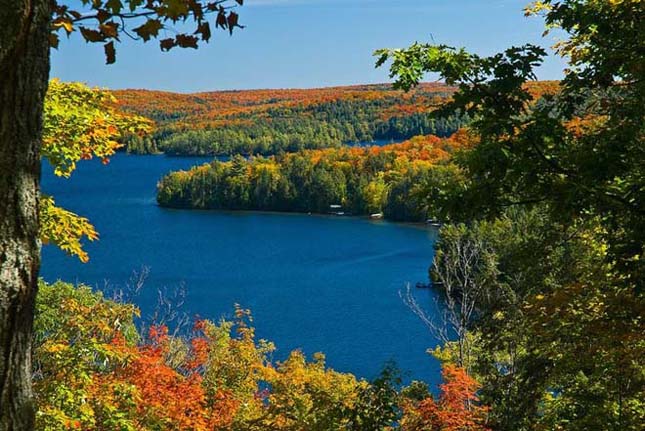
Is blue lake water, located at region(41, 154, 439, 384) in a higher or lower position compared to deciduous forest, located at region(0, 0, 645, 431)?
lower

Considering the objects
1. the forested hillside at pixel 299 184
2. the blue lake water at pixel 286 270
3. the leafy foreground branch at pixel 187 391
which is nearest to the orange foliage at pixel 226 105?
the forested hillside at pixel 299 184

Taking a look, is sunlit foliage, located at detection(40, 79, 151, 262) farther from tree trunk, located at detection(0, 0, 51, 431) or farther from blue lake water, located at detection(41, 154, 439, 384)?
blue lake water, located at detection(41, 154, 439, 384)

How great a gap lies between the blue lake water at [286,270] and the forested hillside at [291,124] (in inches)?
2302

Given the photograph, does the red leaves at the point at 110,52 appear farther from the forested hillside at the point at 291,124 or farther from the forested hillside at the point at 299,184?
the forested hillside at the point at 291,124

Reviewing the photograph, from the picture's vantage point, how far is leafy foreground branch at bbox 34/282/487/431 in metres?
5.89

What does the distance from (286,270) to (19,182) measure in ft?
149

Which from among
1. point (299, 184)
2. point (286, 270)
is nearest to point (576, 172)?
point (286, 270)

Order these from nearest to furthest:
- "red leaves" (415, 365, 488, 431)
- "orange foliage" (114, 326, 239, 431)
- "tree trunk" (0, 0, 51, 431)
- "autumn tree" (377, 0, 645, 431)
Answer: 1. "tree trunk" (0, 0, 51, 431)
2. "autumn tree" (377, 0, 645, 431)
3. "red leaves" (415, 365, 488, 431)
4. "orange foliage" (114, 326, 239, 431)

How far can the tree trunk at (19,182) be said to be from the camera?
49.0 inches

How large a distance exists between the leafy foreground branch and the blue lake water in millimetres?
10268

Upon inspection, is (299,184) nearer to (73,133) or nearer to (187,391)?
(187,391)

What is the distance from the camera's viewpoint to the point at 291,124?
148 metres

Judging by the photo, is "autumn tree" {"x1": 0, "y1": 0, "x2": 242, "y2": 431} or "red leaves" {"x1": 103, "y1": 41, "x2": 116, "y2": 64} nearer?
"autumn tree" {"x1": 0, "y1": 0, "x2": 242, "y2": 431}

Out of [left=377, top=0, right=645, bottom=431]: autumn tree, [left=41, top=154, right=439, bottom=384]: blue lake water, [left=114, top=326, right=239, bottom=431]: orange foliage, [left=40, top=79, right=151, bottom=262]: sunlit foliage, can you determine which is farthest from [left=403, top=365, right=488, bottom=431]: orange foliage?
[left=41, top=154, right=439, bottom=384]: blue lake water
